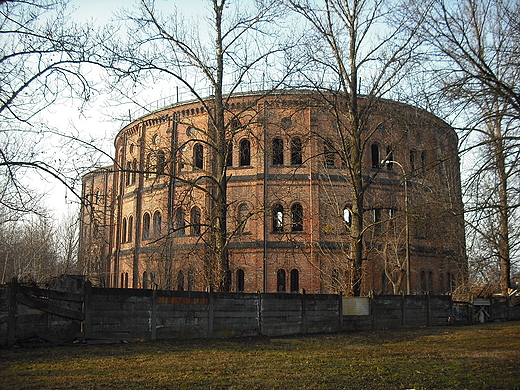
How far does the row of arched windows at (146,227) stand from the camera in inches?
1355

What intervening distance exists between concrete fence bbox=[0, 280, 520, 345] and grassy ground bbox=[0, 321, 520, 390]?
51 centimetres

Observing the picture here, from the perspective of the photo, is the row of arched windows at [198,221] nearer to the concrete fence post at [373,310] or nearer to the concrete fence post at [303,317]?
the concrete fence post at [373,310]

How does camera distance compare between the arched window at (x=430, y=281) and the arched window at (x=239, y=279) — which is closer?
the arched window at (x=239, y=279)

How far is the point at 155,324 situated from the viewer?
1269 cm

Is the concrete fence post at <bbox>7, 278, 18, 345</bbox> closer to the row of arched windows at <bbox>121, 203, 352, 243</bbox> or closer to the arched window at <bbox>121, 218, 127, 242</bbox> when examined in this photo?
the row of arched windows at <bbox>121, 203, 352, 243</bbox>

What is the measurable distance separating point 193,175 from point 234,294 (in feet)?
61.1

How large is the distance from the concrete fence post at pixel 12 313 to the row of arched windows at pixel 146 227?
72.2 feet

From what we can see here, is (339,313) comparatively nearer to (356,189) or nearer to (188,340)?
(356,189)

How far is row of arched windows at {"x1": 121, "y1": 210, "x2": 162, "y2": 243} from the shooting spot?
34406 millimetres

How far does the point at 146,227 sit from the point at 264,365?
2782cm

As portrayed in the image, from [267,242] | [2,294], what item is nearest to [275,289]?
[267,242]

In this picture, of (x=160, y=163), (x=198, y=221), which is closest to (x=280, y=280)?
(x=198, y=221)

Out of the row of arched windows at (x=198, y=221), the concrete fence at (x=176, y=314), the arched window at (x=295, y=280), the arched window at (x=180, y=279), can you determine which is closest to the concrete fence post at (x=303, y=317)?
the concrete fence at (x=176, y=314)

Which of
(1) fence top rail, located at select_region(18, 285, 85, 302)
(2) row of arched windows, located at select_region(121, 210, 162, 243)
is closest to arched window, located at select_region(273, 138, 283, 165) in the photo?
(2) row of arched windows, located at select_region(121, 210, 162, 243)
